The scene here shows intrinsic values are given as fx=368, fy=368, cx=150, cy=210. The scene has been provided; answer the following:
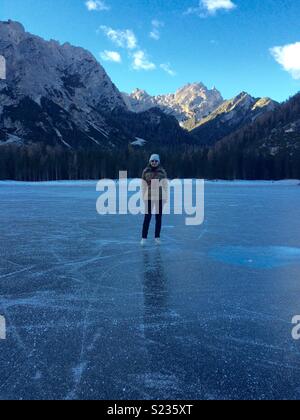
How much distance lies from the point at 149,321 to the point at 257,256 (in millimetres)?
4423

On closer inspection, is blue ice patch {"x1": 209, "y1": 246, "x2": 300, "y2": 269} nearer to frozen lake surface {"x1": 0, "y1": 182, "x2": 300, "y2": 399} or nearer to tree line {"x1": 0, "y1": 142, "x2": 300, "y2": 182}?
frozen lake surface {"x1": 0, "y1": 182, "x2": 300, "y2": 399}

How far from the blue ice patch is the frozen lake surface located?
0.07 ft

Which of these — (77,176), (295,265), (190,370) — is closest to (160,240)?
(295,265)

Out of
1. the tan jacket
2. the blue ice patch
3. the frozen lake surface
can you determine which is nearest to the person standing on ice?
the tan jacket

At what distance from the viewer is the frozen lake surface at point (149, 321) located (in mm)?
3137

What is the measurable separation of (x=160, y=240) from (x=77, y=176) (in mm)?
101397

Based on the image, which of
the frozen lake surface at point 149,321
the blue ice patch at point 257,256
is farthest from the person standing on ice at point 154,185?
the blue ice patch at point 257,256

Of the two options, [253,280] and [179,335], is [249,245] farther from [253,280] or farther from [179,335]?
[179,335]

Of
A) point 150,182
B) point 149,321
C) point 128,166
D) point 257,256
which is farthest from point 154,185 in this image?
point 128,166

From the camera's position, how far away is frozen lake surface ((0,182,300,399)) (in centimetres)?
314

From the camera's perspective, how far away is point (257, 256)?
8203mm

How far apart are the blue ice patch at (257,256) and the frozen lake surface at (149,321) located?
23mm

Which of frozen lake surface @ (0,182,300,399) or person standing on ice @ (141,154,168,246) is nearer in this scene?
frozen lake surface @ (0,182,300,399)

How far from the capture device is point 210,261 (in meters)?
7.72
